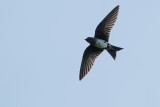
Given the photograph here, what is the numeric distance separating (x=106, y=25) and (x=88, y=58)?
32.5 inches

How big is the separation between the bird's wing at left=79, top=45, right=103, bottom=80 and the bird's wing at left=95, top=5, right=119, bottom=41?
344 mm

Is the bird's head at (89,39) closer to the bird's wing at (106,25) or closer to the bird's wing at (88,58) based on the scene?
the bird's wing at (106,25)

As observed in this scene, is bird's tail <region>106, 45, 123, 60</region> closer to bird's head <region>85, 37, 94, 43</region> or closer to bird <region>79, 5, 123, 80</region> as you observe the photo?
bird <region>79, 5, 123, 80</region>

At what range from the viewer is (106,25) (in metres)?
8.23

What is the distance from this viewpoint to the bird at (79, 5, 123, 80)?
316 inches

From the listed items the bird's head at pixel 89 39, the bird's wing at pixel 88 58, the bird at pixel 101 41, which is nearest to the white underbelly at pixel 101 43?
the bird at pixel 101 41

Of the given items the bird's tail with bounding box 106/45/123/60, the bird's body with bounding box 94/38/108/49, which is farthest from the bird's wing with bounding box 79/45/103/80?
the bird's tail with bounding box 106/45/123/60

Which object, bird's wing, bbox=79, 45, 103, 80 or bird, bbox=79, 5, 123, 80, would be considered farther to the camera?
bird's wing, bbox=79, 45, 103, 80

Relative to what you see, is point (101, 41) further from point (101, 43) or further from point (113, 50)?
point (113, 50)

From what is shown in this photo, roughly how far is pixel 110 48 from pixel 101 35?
0.41 meters

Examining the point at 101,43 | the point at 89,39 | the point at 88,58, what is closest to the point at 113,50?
the point at 101,43

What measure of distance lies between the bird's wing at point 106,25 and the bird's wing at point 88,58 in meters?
0.34

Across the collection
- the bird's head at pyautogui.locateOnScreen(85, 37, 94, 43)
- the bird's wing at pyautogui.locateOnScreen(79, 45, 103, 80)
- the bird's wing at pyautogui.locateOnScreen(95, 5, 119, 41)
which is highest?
the bird's wing at pyautogui.locateOnScreen(95, 5, 119, 41)

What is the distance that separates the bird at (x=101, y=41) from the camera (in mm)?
8023
